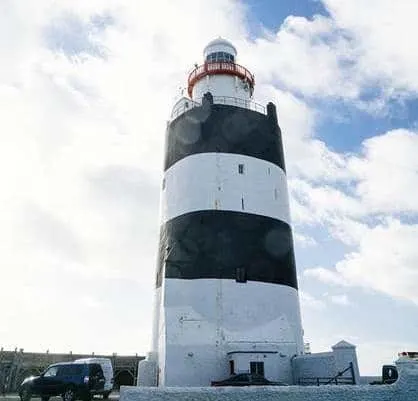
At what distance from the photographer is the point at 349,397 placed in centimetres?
1234

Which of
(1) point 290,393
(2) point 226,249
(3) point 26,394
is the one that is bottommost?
(3) point 26,394

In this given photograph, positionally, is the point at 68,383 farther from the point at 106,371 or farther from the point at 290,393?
the point at 290,393

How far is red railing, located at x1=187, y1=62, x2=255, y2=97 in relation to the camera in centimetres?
2780

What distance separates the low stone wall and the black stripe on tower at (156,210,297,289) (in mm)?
9414

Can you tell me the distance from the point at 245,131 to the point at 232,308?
1029cm

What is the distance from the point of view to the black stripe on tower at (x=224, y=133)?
24125mm

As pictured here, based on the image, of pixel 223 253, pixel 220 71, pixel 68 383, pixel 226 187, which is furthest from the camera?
pixel 220 71

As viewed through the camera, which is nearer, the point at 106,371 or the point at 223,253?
the point at 106,371

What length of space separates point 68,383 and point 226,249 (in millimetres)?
9696

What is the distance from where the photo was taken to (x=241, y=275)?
70.3 ft

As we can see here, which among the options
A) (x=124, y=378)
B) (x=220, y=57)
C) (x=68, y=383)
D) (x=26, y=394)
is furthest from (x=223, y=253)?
(x=220, y=57)

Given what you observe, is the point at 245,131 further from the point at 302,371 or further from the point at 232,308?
the point at 302,371

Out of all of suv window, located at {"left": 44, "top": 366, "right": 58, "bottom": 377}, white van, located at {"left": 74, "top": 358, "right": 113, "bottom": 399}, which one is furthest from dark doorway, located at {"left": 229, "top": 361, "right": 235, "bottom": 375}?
suv window, located at {"left": 44, "top": 366, "right": 58, "bottom": 377}

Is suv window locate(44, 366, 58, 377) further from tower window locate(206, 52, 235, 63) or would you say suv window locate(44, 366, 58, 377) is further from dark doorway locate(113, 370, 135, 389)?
tower window locate(206, 52, 235, 63)
